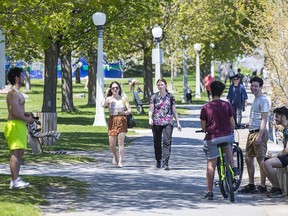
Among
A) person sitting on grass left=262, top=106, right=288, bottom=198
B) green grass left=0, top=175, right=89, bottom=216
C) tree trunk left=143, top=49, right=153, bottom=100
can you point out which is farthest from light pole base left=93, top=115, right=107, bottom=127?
tree trunk left=143, top=49, right=153, bottom=100

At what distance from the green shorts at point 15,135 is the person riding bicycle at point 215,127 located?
2.70m

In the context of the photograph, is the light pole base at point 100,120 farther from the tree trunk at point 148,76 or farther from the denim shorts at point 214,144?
the tree trunk at point 148,76

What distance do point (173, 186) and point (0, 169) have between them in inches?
148

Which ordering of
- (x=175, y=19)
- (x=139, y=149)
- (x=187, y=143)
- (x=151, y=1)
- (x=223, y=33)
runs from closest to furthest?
1. (x=139, y=149)
2. (x=187, y=143)
3. (x=151, y=1)
4. (x=175, y=19)
5. (x=223, y=33)

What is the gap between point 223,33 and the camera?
61875mm

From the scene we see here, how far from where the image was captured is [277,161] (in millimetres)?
13500

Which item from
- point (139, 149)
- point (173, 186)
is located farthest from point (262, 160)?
point (139, 149)

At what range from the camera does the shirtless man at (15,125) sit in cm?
1407

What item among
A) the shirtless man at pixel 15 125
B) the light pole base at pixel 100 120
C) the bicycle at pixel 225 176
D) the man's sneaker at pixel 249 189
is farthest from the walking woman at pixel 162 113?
the light pole base at pixel 100 120

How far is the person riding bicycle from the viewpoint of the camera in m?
13.5

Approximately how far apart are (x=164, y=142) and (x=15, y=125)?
173 inches

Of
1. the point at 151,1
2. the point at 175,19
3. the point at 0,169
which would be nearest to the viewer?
the point at 0,169

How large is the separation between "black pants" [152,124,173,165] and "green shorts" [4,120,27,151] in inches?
164

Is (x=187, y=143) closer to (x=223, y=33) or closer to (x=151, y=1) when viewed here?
(x=151, y=1)
